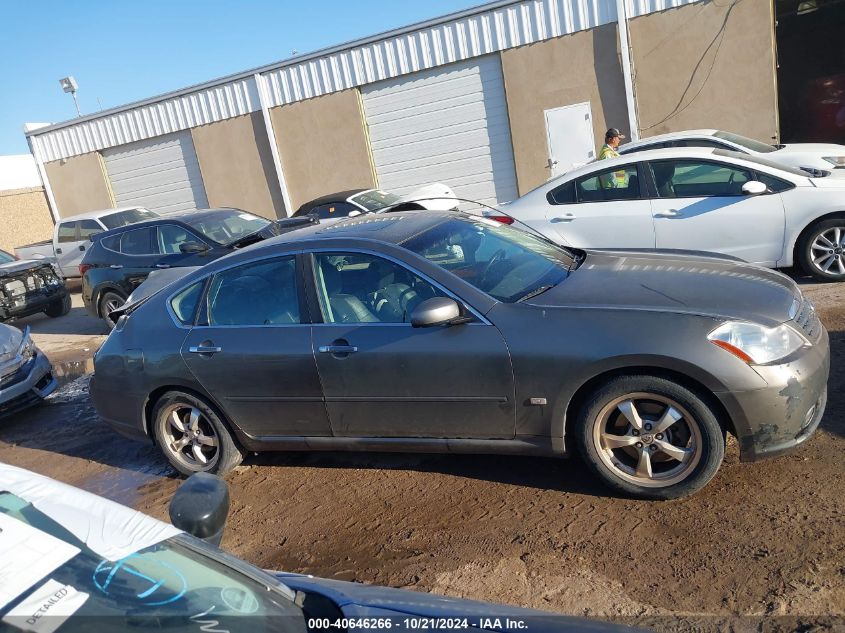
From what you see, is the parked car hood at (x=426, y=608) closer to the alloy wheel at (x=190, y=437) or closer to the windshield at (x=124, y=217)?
the alloy wheel at (x=190, y=437)

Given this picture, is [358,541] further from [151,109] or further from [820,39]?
[820,39]

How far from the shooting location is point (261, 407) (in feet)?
14.9

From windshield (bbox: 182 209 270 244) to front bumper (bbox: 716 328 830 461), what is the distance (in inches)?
279

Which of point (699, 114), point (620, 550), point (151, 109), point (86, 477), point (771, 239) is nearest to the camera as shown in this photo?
point (620, 550)

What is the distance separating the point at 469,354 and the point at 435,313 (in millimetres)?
303

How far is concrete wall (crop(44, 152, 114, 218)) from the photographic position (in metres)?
19.6

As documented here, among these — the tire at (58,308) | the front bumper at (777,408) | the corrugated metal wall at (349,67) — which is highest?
the corrugated metal wall at (349,67)

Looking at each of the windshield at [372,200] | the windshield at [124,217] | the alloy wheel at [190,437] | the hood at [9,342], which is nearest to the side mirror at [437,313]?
the alloy wheel at [190,437]

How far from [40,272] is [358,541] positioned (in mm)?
10531

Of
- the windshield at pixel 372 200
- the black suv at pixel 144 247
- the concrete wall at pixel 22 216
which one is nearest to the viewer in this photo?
the black suv at pixel 144 247

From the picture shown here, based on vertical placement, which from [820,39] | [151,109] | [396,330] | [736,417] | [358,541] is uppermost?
[151,109]

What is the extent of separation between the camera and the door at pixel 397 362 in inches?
152

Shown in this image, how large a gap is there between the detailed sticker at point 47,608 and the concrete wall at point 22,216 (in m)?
22.2

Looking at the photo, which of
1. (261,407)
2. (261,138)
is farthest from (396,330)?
(261,138)
